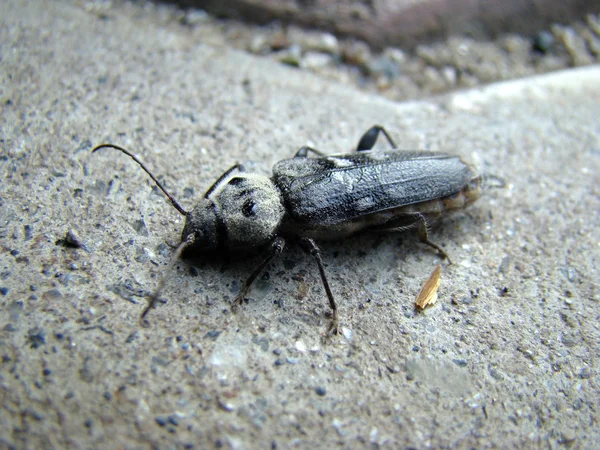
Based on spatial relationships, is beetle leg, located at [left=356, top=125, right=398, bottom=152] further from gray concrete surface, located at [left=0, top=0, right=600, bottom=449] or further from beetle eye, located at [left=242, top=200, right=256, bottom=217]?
beetle eye, located at [left=242, top=200, right=256, bottom=217]

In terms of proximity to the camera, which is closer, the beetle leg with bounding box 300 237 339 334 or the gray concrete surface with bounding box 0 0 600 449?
the gray concrete surface with bounding box 0 0 600 449

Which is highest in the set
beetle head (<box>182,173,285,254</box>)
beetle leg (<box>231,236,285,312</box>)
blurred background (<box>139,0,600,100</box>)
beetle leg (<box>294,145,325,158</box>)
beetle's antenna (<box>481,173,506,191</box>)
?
blurred background (<box>139,0,600,100</box>)

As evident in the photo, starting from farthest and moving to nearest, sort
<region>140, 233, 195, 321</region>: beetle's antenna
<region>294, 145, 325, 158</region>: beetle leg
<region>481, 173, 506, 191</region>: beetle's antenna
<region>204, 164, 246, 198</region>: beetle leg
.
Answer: <region>481, 173, 506, 191</region>: beetle's antenna
<region>294, 145, 325, 158</region>: beetle leg
<region>204, 164, 246, 198</region>: beetle leg
<region>140, 233, 195, 321</region>: beetle's antenna

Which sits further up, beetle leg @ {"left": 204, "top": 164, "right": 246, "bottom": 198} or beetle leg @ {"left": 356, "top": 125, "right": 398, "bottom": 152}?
beetle leg @ {"left": 356, "top": 125, "right": 398, "bottom": 152}

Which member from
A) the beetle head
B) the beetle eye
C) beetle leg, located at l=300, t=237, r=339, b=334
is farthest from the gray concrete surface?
the beetle eye

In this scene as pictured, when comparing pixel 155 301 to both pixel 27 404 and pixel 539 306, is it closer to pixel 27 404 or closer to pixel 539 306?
pixel 27 404

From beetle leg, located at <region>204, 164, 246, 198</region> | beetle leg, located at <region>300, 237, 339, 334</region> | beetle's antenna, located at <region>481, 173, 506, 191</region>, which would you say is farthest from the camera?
beetle's antenna, located at <region>481, 173, 506, 191</region>

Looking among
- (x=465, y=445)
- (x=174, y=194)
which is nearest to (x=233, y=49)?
(x=174, y=194)
